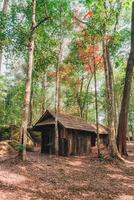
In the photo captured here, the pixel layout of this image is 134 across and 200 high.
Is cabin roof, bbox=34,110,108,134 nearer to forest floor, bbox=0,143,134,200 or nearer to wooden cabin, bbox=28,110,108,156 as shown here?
wooden cabin, bbox=28,110,108,156

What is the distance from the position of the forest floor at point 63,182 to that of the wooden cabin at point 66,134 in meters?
7.56

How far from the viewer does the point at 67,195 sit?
11.1m

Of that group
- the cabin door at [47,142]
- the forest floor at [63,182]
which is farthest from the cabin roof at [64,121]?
the forest floor at [63,182]

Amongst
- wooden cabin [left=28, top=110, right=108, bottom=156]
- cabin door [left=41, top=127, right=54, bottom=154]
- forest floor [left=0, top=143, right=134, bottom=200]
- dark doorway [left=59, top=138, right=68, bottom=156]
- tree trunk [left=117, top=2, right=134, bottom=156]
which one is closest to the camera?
forest floor [left=0, top=143, right=134, bottom=200]

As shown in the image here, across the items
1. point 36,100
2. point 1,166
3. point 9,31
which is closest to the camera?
point 1,166

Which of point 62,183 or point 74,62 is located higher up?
point 74,62

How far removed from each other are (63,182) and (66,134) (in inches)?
508

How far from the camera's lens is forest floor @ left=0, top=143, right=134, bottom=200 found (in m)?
11.0

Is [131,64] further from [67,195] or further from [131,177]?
[67,195]

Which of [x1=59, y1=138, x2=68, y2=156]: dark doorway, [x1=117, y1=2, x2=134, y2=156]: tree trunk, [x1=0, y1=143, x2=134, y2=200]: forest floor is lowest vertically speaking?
[x1=0, y1=143, x2=134, y2=200]: forest floor

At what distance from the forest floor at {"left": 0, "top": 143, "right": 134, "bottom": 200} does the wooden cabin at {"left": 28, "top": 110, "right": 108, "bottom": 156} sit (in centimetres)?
756

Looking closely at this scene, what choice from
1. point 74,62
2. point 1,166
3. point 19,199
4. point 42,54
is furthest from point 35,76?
point 19,199

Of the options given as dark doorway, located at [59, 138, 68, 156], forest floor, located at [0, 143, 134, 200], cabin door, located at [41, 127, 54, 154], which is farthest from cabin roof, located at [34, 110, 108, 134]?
forest floor, located at [0, 143, 134, 200]

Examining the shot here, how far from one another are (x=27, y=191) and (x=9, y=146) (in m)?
14.6
